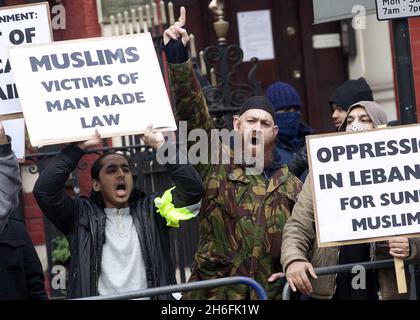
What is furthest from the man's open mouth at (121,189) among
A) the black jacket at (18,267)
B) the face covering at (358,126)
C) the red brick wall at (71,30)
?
the red brick wall at (71,30)

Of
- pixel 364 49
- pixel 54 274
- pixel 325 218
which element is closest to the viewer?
pixel 325 218

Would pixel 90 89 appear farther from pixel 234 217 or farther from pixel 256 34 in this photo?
pixel 256 34

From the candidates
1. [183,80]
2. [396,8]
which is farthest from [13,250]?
[396,8]

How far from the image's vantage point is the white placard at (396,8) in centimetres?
649

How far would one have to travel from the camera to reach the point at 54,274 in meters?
9.23

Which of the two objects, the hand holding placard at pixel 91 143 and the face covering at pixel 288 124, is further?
the face covering at pixel 288 124

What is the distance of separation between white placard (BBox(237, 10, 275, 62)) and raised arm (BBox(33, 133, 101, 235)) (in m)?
5.61

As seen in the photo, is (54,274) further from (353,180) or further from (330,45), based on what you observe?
(330,45)

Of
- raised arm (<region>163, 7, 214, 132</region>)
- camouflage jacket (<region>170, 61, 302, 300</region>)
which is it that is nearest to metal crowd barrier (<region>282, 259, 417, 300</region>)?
camouflage jacket (<region>170, 61, 302, 300</region>)

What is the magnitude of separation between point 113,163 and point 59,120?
59cm

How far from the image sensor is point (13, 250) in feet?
21.8

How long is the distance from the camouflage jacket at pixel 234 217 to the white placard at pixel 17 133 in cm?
97

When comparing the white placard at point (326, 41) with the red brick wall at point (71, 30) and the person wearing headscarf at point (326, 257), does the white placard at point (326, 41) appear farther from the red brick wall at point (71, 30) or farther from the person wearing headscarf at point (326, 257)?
the person wearing headscarf at point (326, 257)

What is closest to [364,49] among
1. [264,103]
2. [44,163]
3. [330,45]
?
[330,45]
